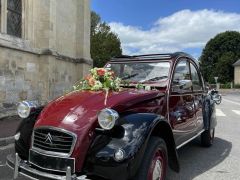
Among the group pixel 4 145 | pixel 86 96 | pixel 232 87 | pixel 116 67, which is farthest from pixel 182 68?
pixel 232 87

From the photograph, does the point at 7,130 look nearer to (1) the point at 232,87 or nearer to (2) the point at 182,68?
(2) the point at 182,68

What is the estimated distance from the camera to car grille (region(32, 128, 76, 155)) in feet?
14.1

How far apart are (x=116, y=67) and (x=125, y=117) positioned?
88.3 inches

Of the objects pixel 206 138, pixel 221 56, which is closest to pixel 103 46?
pixel 206 138

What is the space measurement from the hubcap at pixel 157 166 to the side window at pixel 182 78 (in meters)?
1.42

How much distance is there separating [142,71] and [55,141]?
8.08 ft

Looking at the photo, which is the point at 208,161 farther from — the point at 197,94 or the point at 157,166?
the point at 157,166

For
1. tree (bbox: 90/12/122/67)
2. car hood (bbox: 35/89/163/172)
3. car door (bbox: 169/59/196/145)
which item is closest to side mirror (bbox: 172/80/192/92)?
car door (bbox: 169/59/196/145)

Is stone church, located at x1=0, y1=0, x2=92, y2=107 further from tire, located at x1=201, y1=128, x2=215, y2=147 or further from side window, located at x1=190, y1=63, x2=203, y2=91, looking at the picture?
side window, located at x1=190, y1=63, x2=203, y2=91

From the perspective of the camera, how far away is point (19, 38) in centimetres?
1459

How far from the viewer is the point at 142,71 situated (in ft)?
21.0

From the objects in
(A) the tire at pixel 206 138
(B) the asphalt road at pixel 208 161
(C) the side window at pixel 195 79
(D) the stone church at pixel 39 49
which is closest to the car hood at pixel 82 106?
(B) the asphalt road at pixel 208 161

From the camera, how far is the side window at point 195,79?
7.18 m

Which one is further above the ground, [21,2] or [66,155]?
[21,2]
